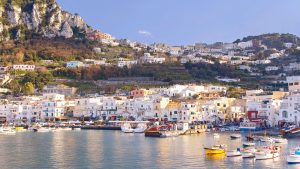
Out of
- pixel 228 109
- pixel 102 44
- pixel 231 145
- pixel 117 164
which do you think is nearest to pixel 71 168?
pixel 117 164

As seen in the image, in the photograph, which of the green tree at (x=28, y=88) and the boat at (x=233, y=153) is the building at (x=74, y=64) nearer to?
the green tree at (x=28, y=88)

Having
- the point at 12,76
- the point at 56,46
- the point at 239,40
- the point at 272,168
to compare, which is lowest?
the point at 272,168

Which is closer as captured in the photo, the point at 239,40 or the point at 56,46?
the point at 56,46

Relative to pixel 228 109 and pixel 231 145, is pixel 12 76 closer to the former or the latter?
pixel 228 109

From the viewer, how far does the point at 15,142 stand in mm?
45281

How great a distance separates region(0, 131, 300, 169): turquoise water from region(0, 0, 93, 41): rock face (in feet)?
199

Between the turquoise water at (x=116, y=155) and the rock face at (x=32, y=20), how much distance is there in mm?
→ 60578

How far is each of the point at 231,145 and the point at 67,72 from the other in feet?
174

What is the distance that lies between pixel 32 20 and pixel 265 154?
81195 mm

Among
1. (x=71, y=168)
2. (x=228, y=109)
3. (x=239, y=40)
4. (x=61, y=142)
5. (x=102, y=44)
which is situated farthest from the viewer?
(x=239, y=40)

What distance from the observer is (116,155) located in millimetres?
35719

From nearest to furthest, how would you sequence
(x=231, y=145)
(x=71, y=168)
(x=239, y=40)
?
1. (x=71, y=168)
2. (x=231, y=145)
3. (x=239, y=40)

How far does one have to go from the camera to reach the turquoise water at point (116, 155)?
31375 millimetres

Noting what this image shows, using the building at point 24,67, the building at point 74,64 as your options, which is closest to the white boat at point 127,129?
the building at point 74,64
